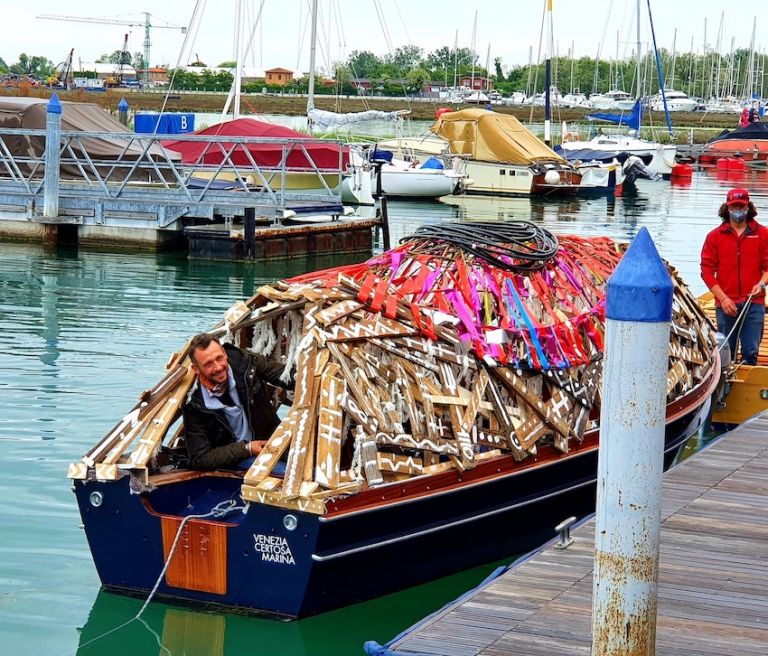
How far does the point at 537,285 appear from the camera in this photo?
11.1 meters

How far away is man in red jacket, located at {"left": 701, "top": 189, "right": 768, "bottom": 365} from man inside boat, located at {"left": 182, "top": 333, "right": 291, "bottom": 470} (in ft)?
17.7

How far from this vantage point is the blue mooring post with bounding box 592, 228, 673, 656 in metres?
5.71

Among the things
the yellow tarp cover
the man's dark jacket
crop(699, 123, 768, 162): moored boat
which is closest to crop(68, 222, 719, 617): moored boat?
the man's dark jacket

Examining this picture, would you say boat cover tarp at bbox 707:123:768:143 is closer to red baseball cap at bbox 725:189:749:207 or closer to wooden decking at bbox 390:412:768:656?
red baseball cap at bbox 725:189:749:207

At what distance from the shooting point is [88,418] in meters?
14.8

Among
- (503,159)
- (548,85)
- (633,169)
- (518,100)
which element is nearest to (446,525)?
(503,159)

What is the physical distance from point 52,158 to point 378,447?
22784mm

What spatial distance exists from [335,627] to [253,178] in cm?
3270

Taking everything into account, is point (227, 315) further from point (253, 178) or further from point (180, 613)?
point (253, 178)

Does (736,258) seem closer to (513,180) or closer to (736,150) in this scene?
(513,180)

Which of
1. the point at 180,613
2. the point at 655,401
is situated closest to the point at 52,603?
the point at 180,613

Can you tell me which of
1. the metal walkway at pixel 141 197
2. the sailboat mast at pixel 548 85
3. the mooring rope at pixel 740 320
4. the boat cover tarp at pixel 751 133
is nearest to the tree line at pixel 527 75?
the boat cover tarp at pixel 751 133

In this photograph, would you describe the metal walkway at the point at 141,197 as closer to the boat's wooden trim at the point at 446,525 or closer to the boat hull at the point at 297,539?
the boat's wooden trim at the point at 446,525

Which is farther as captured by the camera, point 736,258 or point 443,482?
point 736,258
